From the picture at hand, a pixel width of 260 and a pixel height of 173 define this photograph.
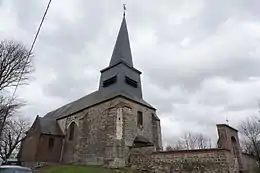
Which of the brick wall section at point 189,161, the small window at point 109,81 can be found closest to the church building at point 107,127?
the small window at point 109,81

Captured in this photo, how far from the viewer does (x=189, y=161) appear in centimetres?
1670

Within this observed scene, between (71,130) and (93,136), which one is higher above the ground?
(71,130)

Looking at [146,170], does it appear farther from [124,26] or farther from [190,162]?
[124,26]

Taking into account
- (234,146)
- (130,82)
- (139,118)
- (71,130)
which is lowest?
(234,146)

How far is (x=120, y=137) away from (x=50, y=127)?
10.3 metres

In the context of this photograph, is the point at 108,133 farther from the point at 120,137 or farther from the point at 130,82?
the point at 130,82

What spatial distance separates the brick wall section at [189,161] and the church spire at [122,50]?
1221cm

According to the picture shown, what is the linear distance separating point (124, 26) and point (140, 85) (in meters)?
8.72

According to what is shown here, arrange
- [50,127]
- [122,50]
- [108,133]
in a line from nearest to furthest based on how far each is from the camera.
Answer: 1. [108,133]
2. [50,127]
3. [122,50]

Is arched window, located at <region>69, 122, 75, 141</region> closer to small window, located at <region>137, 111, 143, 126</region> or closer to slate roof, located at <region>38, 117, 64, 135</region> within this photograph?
slate roof, located at <region>38, 117, 64, 135</region>

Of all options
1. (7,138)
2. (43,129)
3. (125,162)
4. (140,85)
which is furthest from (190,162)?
(7,138)

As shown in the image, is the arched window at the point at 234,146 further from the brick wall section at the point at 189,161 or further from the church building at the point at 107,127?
the church building at the point at 107,127

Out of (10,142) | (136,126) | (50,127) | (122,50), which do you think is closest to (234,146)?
(136,126)

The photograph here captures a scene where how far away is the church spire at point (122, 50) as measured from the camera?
1132 inches
